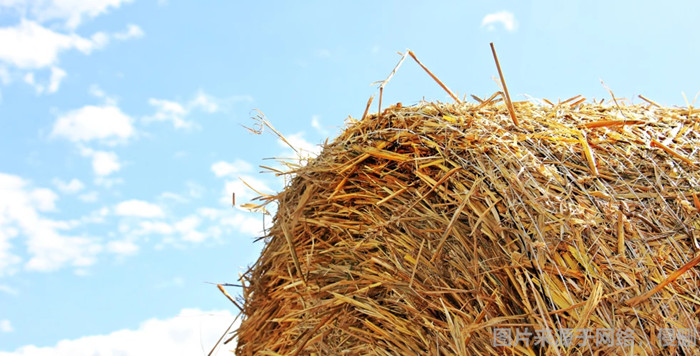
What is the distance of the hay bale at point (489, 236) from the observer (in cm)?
170

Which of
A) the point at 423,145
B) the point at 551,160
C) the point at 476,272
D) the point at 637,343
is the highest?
the point at 423,145

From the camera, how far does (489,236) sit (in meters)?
1.89

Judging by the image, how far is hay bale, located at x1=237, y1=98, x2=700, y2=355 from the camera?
1.70 m

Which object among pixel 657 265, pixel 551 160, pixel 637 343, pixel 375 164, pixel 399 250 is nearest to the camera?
pixel 637 343

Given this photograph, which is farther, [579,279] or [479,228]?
[479,228]

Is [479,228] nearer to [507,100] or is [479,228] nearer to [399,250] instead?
[399,250]

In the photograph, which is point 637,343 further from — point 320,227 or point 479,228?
point 320,227

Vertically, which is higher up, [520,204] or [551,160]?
[551,160]

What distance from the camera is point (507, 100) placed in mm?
2254

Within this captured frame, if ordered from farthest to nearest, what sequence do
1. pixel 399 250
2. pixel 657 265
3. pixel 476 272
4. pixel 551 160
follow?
1. pixel 399 250
2. pixel 551 160
3. pixel 476 272
4. pixel 657 265

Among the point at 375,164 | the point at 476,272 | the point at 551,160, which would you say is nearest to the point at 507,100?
the point at 551,160

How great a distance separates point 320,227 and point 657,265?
4.04ft

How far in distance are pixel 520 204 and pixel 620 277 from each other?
0.33 meters

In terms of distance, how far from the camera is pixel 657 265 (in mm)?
1729
